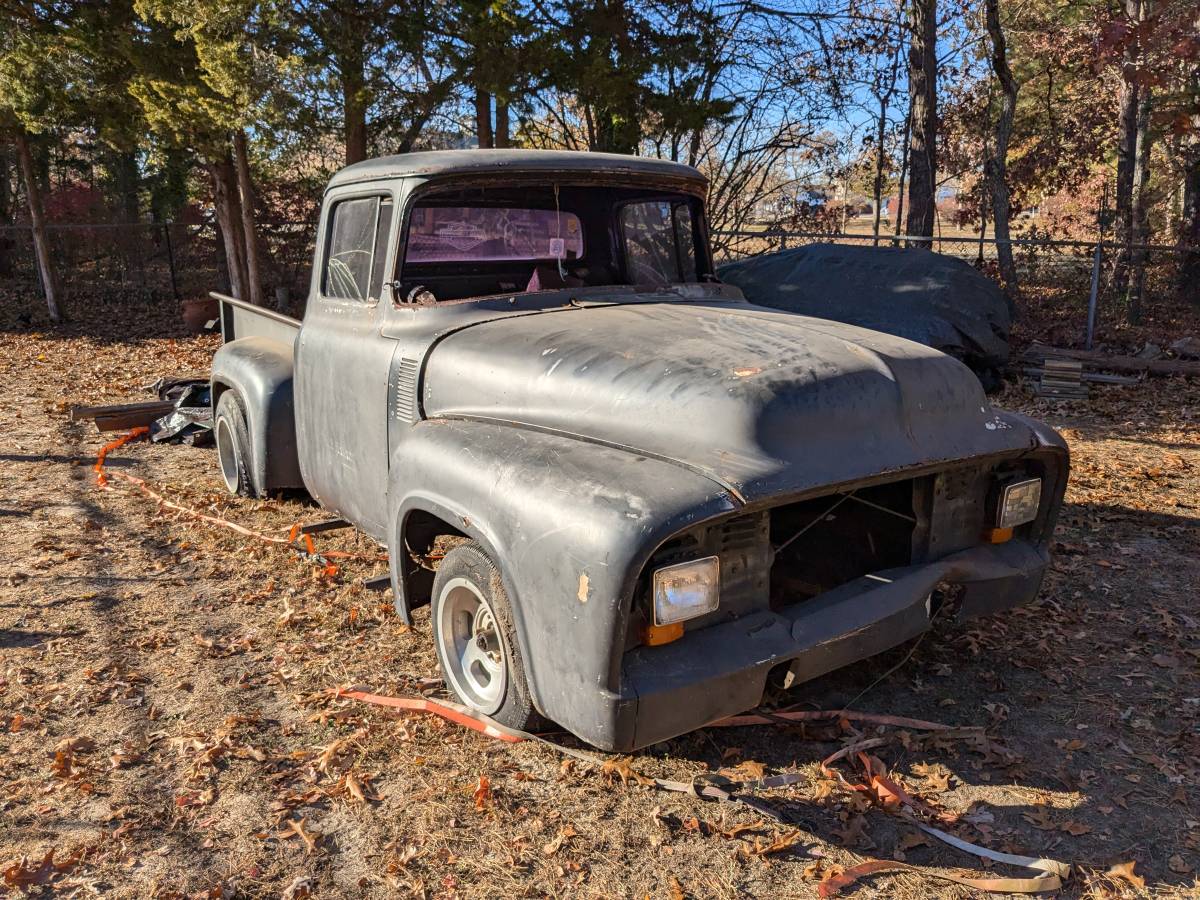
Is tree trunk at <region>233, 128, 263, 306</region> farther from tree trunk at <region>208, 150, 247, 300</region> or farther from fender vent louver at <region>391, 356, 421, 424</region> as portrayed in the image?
fender vent louver at <region>391, 356, 421, 424</region>

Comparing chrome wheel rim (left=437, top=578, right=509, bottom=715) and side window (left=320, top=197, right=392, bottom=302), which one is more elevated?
side window (left=320, top=197, right=392, bottom=302)

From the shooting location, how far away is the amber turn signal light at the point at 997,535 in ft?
11.7

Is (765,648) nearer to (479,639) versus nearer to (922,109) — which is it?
(479,639)

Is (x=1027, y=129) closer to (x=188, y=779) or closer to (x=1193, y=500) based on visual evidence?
(x=1193, y=500)

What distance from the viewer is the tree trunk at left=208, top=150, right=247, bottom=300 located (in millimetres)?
14312

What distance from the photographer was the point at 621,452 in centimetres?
301

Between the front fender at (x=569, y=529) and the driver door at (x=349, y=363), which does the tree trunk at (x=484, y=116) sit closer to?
the driver door at (x=349, y=363)

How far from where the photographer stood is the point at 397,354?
4.02m

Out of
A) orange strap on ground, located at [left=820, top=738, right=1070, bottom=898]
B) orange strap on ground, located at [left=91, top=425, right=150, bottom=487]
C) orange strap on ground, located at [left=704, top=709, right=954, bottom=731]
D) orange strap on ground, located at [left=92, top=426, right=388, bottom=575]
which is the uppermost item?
orange strap on ground, located at [left=91, top=425, right=150, bottom=487]

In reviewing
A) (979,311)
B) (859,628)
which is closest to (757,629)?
(859,628)

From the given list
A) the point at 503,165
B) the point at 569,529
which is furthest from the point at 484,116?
the point at 569,529

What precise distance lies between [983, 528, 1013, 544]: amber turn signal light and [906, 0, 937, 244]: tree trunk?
9597mm

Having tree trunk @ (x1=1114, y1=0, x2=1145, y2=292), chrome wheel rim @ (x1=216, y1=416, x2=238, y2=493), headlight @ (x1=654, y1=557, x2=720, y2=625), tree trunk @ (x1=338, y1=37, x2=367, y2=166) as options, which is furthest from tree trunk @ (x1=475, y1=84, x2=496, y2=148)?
headlight @ (x1=654, y1=557, x2=720, y2=625)

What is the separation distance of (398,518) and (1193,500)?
524 cm
